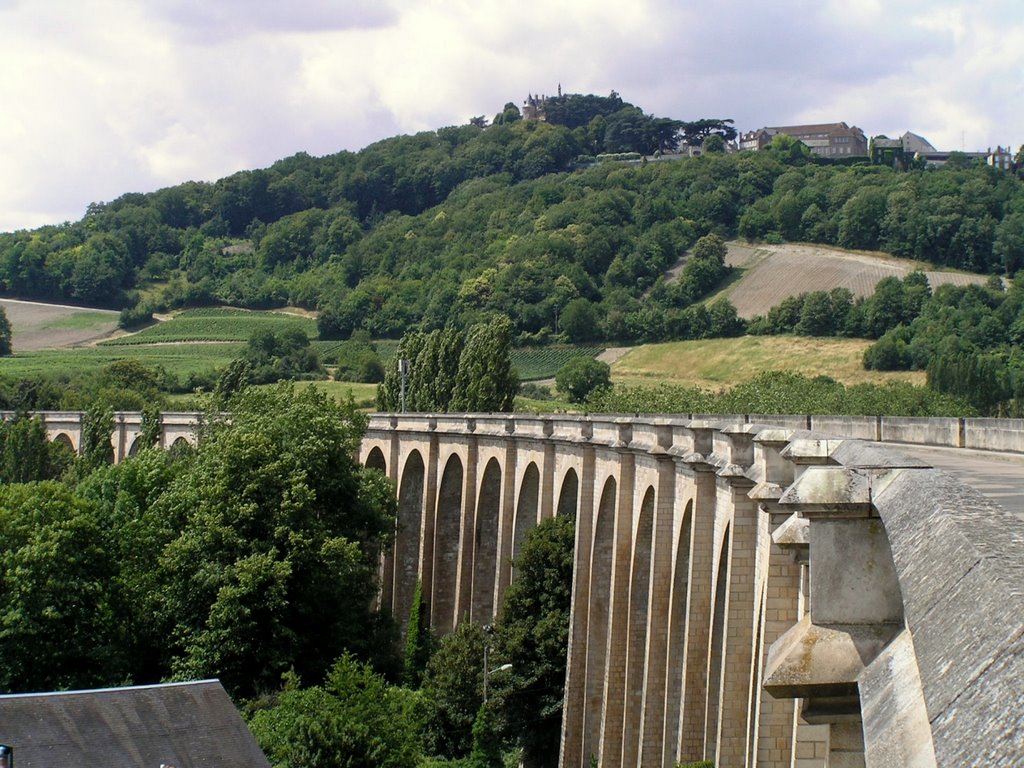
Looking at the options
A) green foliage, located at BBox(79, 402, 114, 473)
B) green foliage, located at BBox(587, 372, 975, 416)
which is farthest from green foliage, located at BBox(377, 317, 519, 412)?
green foliage, located at BBox(79, 402, 114, 473)

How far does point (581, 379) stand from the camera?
87.7 m

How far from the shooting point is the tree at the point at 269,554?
40.4m

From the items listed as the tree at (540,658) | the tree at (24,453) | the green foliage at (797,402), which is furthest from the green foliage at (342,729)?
the tree at (24,453)

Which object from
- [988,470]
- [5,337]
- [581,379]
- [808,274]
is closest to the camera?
[988,470]

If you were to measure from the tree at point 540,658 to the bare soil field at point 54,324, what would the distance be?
107535mm

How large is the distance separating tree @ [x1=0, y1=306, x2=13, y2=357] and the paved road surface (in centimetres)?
12280

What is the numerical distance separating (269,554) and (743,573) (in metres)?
21.9

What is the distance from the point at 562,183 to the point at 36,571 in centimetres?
13890

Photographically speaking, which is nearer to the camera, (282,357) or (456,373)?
(456,373)

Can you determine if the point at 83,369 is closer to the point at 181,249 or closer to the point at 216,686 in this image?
the point at 181,249

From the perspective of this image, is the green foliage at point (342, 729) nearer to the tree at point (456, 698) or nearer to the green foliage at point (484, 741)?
the green foliage at point (484, 741)

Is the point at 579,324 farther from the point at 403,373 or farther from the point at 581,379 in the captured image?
the point at 403,373

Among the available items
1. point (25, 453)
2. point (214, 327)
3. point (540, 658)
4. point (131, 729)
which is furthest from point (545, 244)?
point (131, 729)

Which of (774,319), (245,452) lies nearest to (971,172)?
(774,319)
